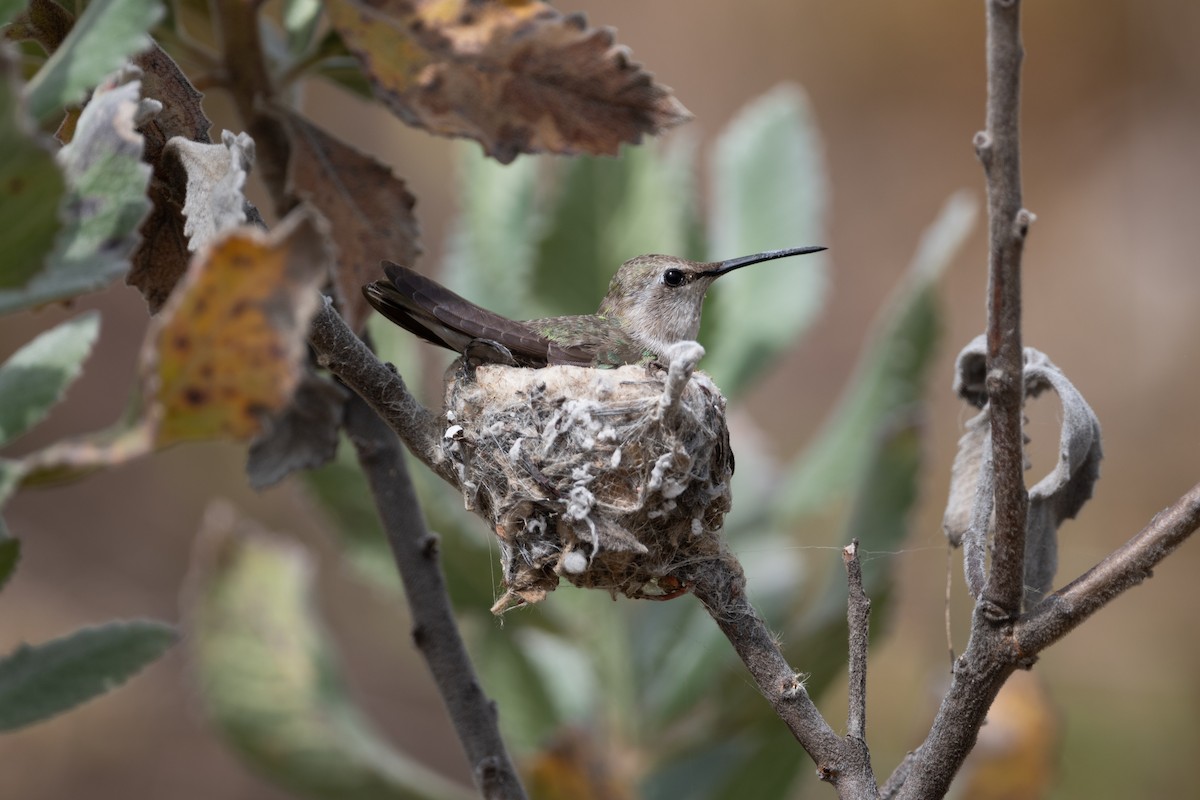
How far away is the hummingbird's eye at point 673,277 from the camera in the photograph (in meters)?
2.64

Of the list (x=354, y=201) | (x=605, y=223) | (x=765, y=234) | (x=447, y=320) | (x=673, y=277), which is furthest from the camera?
(x=765, y=234)

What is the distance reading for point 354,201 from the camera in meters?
1.63

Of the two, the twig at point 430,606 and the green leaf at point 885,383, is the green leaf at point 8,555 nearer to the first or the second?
the twig at point 430,606

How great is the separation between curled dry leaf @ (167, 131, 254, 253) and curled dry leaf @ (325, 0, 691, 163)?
0.93ft

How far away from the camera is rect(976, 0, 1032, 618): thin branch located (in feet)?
2.89

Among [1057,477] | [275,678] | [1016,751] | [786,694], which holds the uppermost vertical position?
[1057,477]

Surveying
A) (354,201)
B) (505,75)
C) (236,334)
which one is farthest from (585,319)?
(236,334)

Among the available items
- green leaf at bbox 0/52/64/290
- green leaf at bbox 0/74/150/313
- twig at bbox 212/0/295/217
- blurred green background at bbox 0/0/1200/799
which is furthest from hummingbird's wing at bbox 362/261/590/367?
blurred green background at bbox 0/0/1200/799

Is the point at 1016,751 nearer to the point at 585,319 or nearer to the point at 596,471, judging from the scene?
the point at 596,471

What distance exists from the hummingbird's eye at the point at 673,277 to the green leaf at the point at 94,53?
1792 millimetres

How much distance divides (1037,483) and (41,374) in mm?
981

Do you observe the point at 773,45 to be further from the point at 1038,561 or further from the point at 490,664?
the point at 1038,561

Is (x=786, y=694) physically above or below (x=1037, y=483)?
below

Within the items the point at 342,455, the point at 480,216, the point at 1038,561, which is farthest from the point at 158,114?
the point at 480,216
